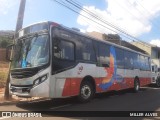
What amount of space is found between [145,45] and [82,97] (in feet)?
127

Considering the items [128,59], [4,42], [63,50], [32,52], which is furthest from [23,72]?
[4,42]

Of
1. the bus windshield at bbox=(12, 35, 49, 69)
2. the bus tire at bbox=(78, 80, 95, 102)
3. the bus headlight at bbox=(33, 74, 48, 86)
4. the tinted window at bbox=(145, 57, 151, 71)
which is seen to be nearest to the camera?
the bus headlight at bbox=(33, 74, 48, 86)

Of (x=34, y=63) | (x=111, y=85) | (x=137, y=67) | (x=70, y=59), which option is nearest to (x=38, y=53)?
(x=34, y=63)

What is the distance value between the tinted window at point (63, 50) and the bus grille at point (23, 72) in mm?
978

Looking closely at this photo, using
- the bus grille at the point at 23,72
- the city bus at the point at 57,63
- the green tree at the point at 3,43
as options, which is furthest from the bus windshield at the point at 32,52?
the green tree at the point at 3,43

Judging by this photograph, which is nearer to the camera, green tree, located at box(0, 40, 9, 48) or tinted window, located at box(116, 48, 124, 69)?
tinted window, located at box(116, 48, 124, 69)

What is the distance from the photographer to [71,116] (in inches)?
337

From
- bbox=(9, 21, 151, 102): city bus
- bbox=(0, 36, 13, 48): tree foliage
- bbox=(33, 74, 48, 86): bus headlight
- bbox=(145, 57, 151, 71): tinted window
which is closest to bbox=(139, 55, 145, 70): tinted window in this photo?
bbox=(145, 57, 151, 71): tinted window

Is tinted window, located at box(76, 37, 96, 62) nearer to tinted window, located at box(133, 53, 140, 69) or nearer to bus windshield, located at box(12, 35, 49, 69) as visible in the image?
bus windshield, located at box(12, 35, 49, 69)

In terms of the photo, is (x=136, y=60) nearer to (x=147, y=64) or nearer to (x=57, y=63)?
(x=147, y=64)

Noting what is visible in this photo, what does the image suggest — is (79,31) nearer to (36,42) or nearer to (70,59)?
(70,59)

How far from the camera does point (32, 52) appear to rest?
9.84 meters

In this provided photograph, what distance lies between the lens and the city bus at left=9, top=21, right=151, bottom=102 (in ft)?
30.7

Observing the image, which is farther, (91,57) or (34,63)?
(91,57)
